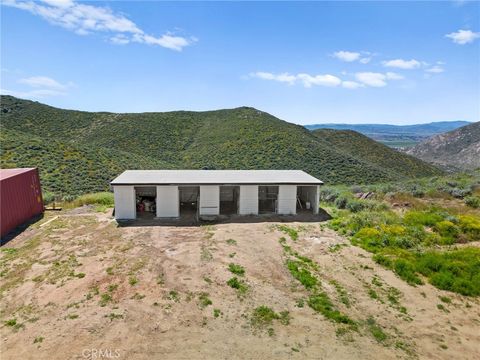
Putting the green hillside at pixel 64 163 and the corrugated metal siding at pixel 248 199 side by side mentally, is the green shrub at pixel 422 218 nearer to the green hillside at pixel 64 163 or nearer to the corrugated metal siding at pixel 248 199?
the corrugated metal siding at pixel 248 199

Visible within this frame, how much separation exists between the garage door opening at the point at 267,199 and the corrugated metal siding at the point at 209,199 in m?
3.12

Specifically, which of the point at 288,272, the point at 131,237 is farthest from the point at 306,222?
the point at 131,237

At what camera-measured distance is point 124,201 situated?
17.7 meters

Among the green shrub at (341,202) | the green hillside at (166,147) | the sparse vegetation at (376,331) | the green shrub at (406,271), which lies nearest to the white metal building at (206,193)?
the green shrub at (341,202)

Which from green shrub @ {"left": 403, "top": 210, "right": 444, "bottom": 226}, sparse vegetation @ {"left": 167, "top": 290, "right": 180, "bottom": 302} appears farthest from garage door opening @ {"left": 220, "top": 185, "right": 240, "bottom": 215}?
sparse vegetation @ {"left": 167, "top": 290, "right": 180, "bottom": 302}

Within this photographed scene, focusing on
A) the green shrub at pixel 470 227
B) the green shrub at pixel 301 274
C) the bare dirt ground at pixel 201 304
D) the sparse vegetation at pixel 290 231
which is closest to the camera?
the bare dirt ground at pixel 201 304

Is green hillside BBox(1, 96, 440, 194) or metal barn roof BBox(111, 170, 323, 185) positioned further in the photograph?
green hillside BBox(1, 96, 440, 194)

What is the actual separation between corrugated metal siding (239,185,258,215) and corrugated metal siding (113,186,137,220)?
614cm

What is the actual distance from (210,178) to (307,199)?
22.5 feet

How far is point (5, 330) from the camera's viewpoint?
321 inches

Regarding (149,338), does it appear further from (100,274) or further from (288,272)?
(288,272)

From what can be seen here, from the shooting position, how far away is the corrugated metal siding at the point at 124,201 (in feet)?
58.0

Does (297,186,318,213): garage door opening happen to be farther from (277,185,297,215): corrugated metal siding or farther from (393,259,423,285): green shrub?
(393,259,423,285): green shrub

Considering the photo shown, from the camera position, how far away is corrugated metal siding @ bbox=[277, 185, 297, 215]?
62.2ft
